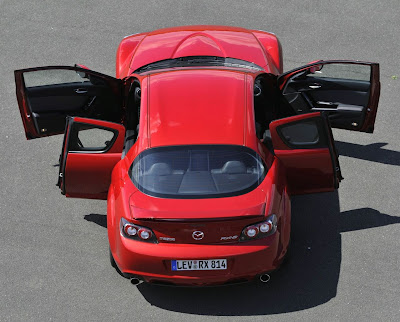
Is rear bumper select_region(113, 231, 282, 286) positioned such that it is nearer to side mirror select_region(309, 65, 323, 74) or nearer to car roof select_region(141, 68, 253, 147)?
car roof select_region(141, 68, 253, 147)

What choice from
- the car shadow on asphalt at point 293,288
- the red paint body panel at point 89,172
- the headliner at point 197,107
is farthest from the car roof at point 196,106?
the car shadow on asphalt at point 293,288

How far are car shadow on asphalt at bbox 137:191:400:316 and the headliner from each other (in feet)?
5.04

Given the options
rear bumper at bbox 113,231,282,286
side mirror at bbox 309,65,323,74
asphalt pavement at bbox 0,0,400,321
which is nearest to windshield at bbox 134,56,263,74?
side mirror at bbox 309,65,323,74

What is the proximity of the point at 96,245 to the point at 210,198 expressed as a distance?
6.11 ft

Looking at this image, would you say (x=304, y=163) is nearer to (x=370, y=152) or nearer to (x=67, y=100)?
(x=370, y=152)

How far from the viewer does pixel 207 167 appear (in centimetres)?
Result: 870

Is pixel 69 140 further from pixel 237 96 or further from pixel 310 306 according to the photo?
pixel 310 306

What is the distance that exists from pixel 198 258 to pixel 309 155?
70.7 inches

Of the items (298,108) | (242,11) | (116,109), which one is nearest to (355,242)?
(298,108)

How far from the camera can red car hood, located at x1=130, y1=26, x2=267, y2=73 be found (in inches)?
426

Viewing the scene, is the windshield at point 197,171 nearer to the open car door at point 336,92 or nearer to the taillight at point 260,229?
the taillight at point 260,229

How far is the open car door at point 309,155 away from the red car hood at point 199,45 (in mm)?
1739

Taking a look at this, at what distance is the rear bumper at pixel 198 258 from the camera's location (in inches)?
328

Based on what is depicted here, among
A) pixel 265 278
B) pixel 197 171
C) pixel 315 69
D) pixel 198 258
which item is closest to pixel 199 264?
pixel 198 258
